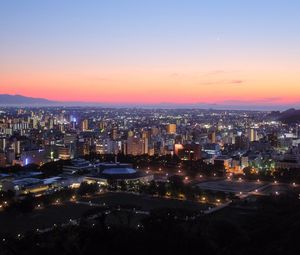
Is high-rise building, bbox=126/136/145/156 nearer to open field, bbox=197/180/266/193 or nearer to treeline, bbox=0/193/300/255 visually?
open field, bbox=197/180/266/193

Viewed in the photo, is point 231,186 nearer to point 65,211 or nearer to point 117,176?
point 117,176

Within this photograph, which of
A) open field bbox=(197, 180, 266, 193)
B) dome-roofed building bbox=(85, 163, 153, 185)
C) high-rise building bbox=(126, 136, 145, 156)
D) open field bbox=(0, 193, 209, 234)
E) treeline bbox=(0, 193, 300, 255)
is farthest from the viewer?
high-rise building bbox=(126, 136, 145, 156)

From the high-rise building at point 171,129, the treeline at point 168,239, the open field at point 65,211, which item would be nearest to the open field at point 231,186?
the open field at point 65,211

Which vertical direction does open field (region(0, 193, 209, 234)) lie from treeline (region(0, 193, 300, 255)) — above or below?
below

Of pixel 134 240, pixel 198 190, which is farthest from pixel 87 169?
pixel 134 240

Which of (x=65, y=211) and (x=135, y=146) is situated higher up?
(x=135, y=146)

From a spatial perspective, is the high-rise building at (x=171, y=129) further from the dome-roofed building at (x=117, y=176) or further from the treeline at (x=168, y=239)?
the treeline at (x=168, y=239)

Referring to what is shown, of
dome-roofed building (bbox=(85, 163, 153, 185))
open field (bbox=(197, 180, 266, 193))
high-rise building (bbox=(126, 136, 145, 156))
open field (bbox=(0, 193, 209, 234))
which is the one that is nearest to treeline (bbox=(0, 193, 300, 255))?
open field (bbox=(0, 193, 209, 234))

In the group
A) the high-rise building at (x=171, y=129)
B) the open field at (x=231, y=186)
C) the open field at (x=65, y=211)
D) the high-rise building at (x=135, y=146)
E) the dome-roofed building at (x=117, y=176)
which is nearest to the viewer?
the open field at (x=65, y=211)

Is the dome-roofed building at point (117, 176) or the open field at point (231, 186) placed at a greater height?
the dome-roofed building at point (117, 176)

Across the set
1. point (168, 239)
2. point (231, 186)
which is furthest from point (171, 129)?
point (168, 239)

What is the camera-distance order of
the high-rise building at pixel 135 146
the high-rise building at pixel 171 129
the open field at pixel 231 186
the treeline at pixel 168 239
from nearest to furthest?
the treeline at pixel 168 239, the open field at pixel 231 186, the high-rise building at pixel 135 146, the high-rise building at pixel 171 129

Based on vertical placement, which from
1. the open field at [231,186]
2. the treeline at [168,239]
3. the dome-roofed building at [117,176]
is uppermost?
the treeline at [168,239]
